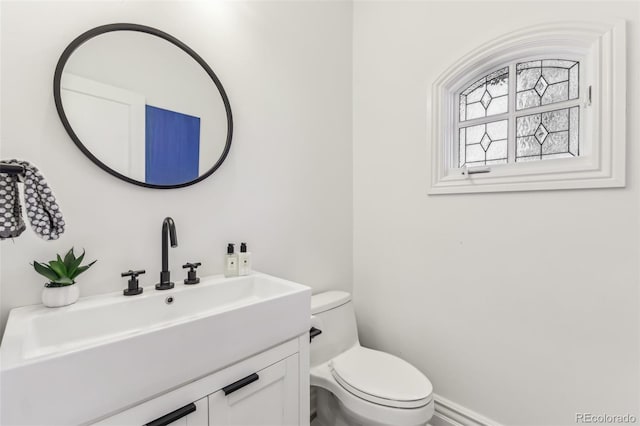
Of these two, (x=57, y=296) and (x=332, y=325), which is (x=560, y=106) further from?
(x=57, y=296)

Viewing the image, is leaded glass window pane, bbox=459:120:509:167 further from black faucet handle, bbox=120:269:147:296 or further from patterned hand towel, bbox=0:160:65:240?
patterned hand towel, bbox=0:160:65:240

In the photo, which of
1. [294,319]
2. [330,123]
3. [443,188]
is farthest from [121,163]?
[443,188]

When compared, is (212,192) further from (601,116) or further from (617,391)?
(617,391)

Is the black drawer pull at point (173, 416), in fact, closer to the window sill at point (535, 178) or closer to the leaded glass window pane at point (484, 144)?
the window sill at point (535, 178)

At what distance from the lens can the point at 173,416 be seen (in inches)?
29.8

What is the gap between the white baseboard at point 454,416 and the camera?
144 cm

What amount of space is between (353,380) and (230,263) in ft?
2.58

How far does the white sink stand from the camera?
Answer: 0.59m

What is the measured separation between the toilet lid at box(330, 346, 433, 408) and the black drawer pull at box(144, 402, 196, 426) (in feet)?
2.48

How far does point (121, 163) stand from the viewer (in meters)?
1.06

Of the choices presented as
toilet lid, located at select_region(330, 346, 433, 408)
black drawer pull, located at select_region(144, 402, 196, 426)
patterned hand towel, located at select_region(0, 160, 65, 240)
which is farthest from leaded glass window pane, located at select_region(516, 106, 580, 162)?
patterned hand towel, located at select_region(0, 160, 65, 240)

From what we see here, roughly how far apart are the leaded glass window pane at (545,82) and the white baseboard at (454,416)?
1580 mm

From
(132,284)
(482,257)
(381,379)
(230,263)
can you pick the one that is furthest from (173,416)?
(482,257)

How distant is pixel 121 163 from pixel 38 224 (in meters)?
0.39
